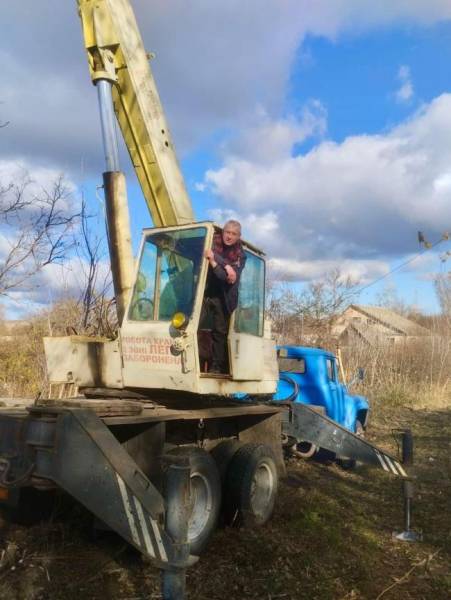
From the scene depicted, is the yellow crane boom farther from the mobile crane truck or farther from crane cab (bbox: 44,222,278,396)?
crane cab (bbox: 44,222,278,396)

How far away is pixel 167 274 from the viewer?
5398 mm

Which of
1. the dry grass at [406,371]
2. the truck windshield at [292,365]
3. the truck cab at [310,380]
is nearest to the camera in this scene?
the truck cab at [310,380]

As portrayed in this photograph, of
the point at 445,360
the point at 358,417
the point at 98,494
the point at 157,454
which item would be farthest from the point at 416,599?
the point at 445,360

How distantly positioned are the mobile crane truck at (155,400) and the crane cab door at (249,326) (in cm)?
2

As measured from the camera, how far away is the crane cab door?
554 centimetres

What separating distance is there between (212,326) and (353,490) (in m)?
3.62

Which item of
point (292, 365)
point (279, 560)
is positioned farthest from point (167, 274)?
point (292, 365)

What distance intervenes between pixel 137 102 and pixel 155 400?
3.20m

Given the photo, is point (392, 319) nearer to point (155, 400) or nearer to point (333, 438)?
point (333, 438)

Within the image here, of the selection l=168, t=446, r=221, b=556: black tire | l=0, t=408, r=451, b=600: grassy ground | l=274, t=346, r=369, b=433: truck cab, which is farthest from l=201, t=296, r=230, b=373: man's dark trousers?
l=274, t=346, r=369, b=433: truck cab

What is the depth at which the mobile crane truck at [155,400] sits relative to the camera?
3.68m

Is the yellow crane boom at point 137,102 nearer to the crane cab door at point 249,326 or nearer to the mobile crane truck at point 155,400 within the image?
the mobile crane truck at point 155,400

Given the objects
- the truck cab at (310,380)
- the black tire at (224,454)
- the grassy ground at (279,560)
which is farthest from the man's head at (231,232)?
the truck cab at (310,380)

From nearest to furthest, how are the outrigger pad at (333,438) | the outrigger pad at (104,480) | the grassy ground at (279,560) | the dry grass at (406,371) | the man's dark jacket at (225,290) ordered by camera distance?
the outrigger pad at (104,480)
the grassy ground at (279,560)
the man's dark jacket at (225,290)
the outrigger pad at (333,438)
the dry grass at (406,371)
